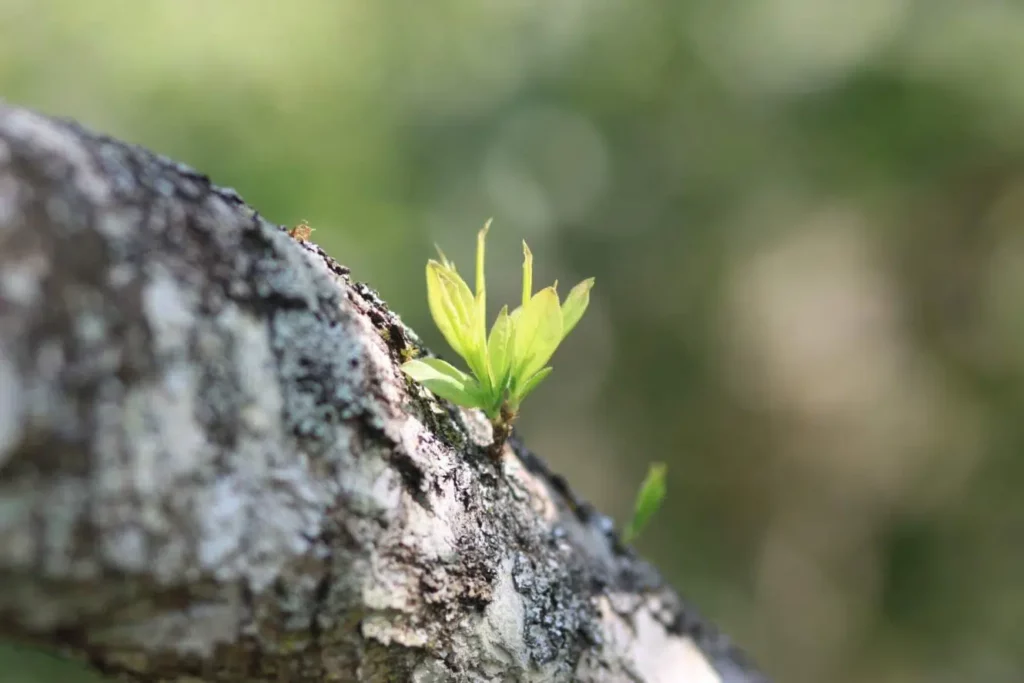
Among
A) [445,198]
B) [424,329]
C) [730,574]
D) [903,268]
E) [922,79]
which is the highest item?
[903,268]

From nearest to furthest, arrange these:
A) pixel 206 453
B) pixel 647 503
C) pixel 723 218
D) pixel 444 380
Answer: pixel 206 453
pixel 444 380
pixel 647 503
pixel 723 218

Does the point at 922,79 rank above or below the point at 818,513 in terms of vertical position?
above

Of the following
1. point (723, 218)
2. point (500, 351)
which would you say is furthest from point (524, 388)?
point (723, 218)

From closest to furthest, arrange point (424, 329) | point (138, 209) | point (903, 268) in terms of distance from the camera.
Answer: point (138, 209), point (424, 329), point (903, 268)

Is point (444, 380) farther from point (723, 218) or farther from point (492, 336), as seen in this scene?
point (723, 218)

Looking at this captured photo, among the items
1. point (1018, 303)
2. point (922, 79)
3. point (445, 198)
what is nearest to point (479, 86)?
point (445, 198)

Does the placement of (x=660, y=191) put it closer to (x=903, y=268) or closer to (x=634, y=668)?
(x=903, y=268)

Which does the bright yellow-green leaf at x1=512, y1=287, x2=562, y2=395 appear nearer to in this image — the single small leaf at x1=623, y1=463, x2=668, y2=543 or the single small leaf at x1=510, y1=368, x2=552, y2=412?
the single small leaf at x1=510, y1=368, x2=552, y2=412

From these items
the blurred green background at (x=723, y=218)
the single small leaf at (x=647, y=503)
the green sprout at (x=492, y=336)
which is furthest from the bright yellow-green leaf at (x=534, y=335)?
the blurred green background at (x=723, y=218)
